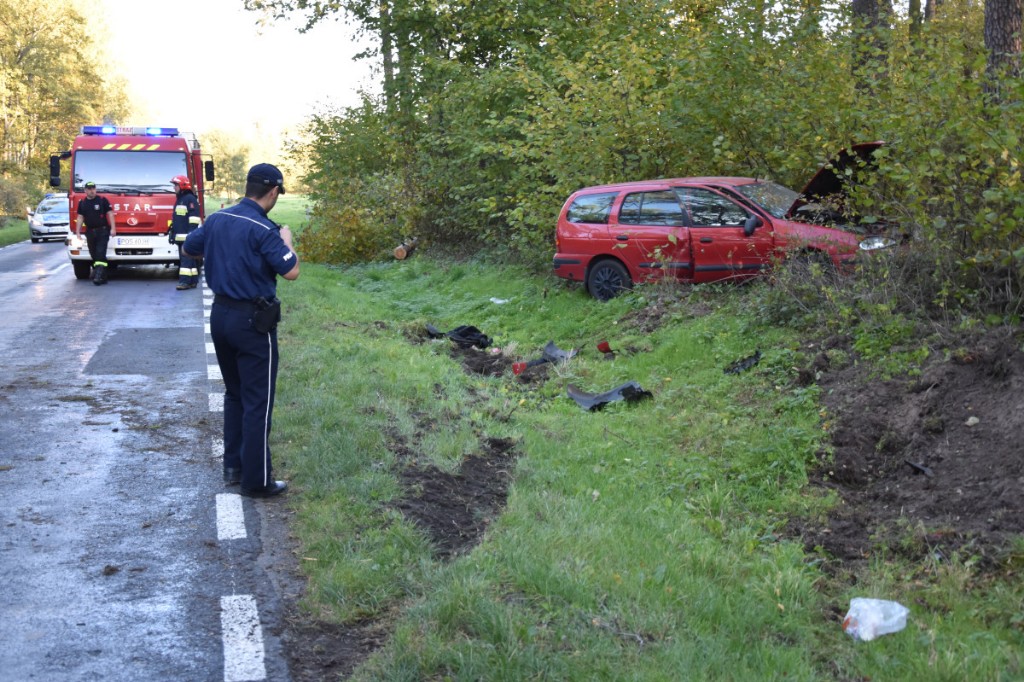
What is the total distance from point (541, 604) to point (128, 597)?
195 cm

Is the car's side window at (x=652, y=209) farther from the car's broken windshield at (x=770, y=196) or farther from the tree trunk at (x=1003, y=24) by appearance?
the tree trunk at (x=1003, y=24)

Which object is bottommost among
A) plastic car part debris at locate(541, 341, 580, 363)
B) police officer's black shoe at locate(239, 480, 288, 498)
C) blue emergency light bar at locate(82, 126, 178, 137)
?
police officer's black shoe at locate(239, 480, 288, 498)

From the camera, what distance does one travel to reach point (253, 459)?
6.04m

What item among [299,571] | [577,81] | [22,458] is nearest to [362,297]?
[577,81]

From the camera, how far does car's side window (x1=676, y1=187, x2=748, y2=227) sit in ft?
39.6

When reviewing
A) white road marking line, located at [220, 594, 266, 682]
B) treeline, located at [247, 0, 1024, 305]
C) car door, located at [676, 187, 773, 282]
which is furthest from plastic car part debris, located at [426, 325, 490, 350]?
white road marking line, located at [220, 594, 266, 682]

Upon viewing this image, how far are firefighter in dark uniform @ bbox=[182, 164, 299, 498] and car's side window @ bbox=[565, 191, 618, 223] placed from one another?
8.02 metres

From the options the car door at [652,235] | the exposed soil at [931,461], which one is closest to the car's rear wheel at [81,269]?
the car door at [652,235]

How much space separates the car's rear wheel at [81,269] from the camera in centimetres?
2020

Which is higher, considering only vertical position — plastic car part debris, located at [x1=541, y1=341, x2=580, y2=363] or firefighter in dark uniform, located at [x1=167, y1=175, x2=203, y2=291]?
firefighter in dark uniform, located at [x1=167, y1=175, x2=203, y2=291]

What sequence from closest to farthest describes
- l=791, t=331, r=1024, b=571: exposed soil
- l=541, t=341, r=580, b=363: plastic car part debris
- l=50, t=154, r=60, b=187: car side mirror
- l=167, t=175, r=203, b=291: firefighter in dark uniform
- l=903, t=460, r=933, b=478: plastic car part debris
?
1. l=791, t=331, r=1024, b=571: exposed soil
2. l=903, t=460, r=933, b=478: plastic car part debris
3. l=541, t=341, r=580, b=363: plastic car part debris
4. l=167, t=175, r=203, b=291: firefighter in dark uniform
5. l=50, t=154, r=60, b=187: car side mirror

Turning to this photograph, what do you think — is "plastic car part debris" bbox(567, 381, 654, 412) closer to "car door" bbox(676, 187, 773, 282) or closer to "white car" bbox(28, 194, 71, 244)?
"car door" bbox(676, 187, 773, 282)

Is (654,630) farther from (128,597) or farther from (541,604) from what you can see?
(128,597)

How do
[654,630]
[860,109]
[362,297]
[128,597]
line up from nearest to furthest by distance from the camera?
[654,630], [128,597], [860,109], [362,297]
